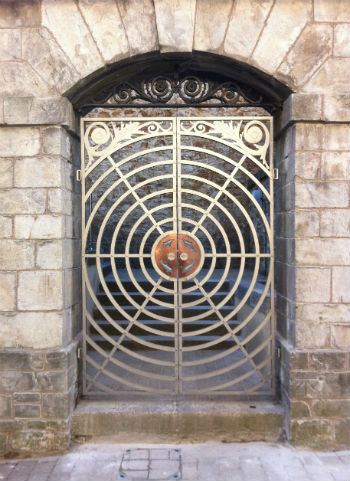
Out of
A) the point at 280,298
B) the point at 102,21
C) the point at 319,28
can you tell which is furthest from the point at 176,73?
the point at 280,298

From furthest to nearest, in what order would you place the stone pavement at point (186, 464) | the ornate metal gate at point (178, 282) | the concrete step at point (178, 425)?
the ornate metal gate at point (178, 282) → the concrete step at point (178, 425) → the stone pavement at point (186, 464)

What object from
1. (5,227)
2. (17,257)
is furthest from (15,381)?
(5,227)

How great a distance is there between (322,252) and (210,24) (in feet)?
6.38

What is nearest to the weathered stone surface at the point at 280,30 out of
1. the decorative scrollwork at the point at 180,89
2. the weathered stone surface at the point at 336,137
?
the decorative scrollwork at the point at 180,89

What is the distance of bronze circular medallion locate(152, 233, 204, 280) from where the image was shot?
10.9 ft

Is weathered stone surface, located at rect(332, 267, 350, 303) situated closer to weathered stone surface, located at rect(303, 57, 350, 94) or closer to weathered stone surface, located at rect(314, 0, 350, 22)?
weathered stone surface, located at rect(303, 57, 350, 94)

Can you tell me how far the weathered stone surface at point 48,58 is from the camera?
298cm

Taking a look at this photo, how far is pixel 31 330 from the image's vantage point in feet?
9.93

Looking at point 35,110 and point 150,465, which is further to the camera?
point 35,110

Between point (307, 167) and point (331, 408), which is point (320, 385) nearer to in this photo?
point (331, 408)

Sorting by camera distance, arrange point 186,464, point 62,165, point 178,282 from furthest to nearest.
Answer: point 178,282 → point 62,165 → point 186,464

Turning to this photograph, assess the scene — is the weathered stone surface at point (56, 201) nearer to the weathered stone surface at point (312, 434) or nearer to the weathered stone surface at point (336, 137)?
the weathered stone surface at point (336, 137)

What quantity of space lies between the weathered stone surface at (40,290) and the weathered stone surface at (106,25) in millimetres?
1778

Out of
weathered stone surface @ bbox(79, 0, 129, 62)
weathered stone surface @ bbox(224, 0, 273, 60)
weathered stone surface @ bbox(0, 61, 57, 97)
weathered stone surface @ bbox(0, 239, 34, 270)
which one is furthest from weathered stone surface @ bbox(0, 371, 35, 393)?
weathered stone surface @ bbox(224, 0, 273, 60)
